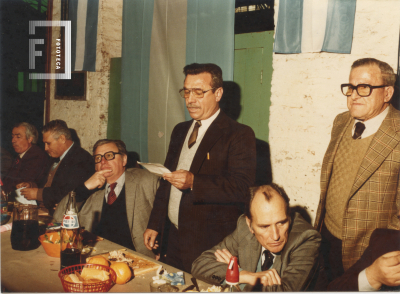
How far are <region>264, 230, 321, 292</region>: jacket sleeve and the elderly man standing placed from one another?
304 centimetres

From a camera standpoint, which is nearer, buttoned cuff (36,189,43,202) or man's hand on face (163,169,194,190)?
man's hand on face (163,169,194,190)

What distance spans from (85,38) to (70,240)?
3153 millimetres

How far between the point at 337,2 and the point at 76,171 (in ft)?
9.01

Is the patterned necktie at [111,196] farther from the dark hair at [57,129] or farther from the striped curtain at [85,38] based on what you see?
the striped curtain at [85,38]

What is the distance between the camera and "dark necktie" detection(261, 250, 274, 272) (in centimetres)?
182

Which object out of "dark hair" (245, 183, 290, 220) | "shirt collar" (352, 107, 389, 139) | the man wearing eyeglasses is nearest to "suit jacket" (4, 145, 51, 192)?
"dark hair" (245, 183, 290, 220)

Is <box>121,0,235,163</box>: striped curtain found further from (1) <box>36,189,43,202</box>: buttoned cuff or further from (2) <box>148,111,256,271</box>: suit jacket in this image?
A: (1) <box>36,189,43,202</box>: buttoned cuff

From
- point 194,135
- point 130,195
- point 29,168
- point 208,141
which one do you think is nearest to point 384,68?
point 208,141

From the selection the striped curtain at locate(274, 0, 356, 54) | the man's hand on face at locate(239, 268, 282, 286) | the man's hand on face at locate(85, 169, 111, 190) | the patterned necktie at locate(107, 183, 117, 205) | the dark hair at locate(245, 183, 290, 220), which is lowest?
the man's hand on face at locate(239, 268, 282, 286)

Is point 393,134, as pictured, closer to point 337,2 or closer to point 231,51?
point 337,2

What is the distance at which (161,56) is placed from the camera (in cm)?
362

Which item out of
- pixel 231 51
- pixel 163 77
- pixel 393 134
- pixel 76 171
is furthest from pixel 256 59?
pixel 76 171

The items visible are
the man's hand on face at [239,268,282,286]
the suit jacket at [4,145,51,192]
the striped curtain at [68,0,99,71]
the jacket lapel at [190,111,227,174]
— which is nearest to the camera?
the man's hand on face at [239,268,282,286]

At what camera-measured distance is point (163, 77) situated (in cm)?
362
